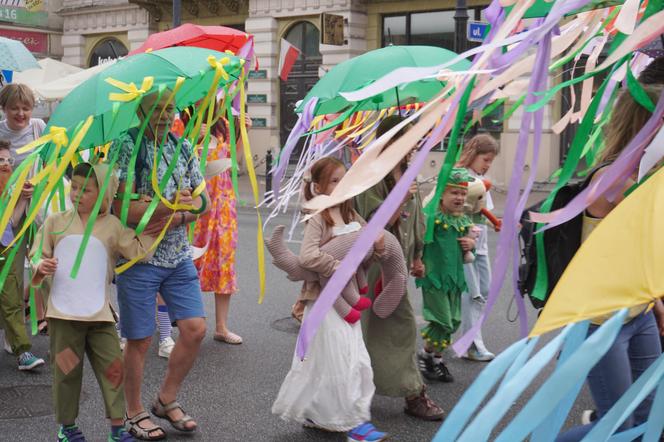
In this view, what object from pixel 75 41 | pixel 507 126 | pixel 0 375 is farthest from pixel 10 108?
pixel 75 41

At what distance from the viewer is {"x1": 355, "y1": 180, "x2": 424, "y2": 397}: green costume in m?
4.63

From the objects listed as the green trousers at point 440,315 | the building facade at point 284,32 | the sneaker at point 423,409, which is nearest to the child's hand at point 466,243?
the green trousers at point 440,315

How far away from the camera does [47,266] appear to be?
396cm

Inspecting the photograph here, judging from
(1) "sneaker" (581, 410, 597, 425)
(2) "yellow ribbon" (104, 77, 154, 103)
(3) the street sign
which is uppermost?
(3) the street sign

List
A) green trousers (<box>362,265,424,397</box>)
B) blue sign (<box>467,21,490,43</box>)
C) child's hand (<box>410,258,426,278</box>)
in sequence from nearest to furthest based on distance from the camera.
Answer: green trousers (<box>362,265,424,397</box>) → child's hand (<box>410,258,426,278</box>) → blue sign (<box>467,21,490,43</box>)

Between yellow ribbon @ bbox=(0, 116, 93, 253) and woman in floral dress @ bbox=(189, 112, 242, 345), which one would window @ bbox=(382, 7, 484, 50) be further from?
yellow ribbon @ bbox=(0, 116, 93, 253)

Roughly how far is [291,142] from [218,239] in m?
3.16

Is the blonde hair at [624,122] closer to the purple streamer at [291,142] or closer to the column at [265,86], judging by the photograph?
the purple streamer at [291,142]

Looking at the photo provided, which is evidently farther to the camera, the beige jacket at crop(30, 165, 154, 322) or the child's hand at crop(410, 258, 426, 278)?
the child's hand at crop(410, 258, 426, 278)

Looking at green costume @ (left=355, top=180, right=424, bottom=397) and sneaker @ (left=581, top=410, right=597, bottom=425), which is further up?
green costume @ (left=355, top=180, right=424, bottom=397)

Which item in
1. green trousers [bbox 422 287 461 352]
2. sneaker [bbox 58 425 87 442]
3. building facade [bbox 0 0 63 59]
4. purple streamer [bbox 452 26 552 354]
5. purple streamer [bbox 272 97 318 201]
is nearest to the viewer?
purple streamer [bbox 452 26 552 354]

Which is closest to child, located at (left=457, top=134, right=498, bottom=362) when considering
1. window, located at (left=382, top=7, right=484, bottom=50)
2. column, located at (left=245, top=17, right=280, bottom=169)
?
window, located at (left=382, top=7, right=484, bottom=50)

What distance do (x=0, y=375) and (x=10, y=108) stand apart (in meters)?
1.67

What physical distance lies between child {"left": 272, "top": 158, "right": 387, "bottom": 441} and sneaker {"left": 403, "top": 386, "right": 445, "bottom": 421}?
1.55 feet
